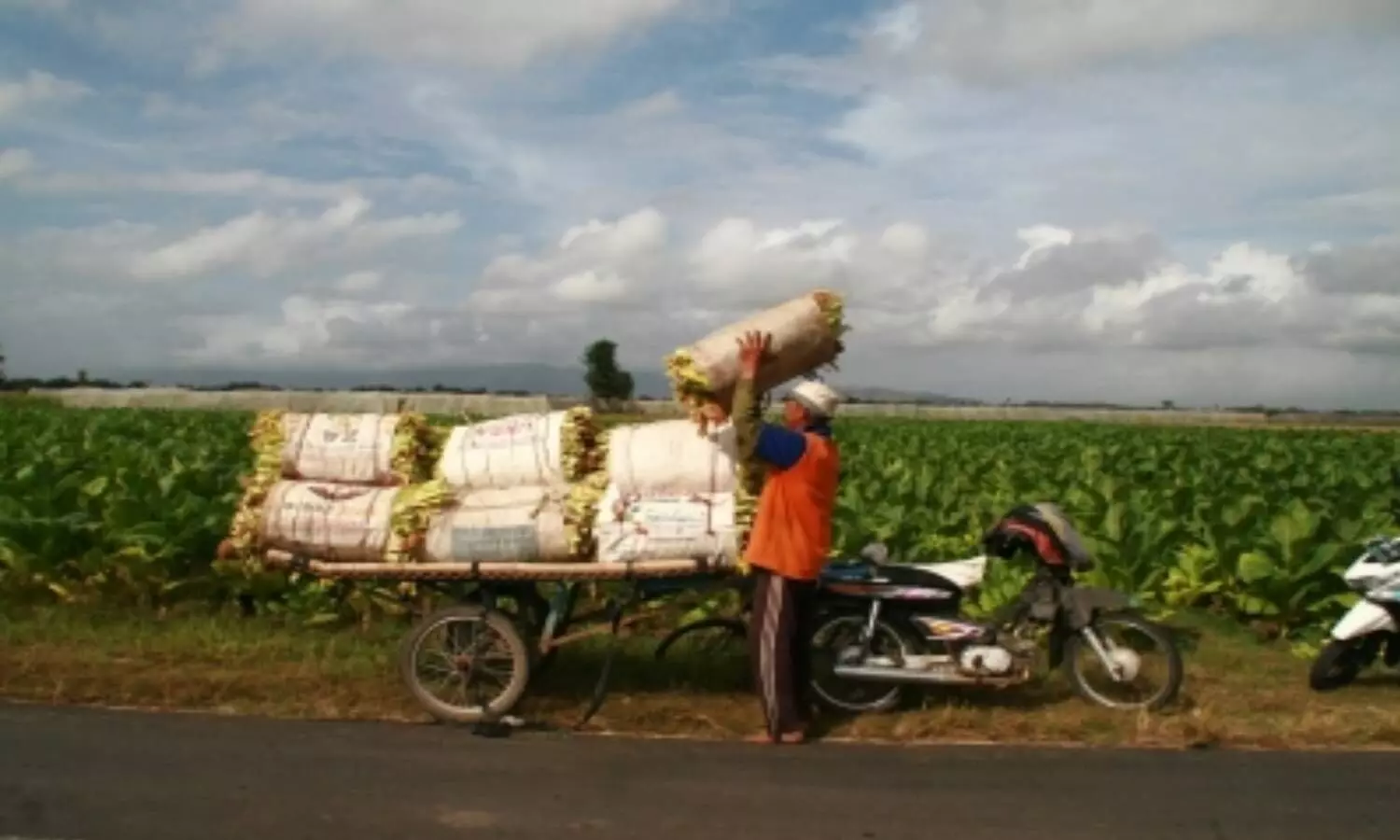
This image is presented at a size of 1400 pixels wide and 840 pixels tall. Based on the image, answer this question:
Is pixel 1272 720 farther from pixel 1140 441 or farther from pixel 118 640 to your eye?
pixel 1140 441

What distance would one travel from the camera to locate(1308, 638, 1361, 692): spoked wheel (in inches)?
364

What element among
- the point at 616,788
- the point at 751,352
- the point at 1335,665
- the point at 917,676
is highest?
the point at 751,352

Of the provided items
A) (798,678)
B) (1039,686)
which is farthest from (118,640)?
(1039,686)

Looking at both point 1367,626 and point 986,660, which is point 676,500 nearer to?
point 986,660

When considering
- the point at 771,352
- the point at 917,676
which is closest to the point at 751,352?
the point at 771,352

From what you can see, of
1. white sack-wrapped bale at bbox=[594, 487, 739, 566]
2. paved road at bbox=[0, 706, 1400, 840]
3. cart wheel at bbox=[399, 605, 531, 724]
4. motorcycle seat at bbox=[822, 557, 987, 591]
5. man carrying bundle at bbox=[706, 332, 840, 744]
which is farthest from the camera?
motorcycle seat at bbox=[822, 557, 987, 591]

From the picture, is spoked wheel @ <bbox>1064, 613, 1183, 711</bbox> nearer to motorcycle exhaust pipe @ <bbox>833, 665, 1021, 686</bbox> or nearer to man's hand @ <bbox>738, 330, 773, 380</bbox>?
motorcycle exhaust pipe @ <bbox>833, 665, 1021, 686</bbox>

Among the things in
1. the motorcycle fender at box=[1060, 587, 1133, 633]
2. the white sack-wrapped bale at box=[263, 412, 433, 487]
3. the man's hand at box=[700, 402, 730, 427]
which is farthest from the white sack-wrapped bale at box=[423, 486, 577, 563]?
the motorcycle fender at box=[1060, 587, 1133, 633]

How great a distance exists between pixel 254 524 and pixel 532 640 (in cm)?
184

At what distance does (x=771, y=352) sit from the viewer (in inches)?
296

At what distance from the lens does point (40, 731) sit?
7477mm

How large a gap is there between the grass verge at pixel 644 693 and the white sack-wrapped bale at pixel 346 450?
1375 millimetres

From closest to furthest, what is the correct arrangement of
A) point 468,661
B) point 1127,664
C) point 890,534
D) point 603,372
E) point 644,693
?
point 468,661, point 1127,664, point 644,693, point 890,534, point 603,372

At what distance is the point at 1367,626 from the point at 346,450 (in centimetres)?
678
